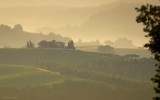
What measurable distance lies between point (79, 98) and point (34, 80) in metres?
26.4

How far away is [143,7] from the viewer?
3416 cm

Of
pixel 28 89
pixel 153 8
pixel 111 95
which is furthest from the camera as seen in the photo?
pixel 111 95

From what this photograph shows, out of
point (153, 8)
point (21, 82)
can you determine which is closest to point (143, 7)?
point (153, 8)

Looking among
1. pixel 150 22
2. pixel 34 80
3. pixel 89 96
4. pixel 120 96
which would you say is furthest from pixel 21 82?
pixel 150 22

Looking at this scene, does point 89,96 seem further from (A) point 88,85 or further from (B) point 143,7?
(B) point 143,7

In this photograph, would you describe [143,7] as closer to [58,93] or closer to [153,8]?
[153,8]

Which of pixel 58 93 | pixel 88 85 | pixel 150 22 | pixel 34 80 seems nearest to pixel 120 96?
pixel 88 85

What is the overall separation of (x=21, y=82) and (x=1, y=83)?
980 cm

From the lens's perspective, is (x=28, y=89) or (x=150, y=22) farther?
(x=28, y=89)

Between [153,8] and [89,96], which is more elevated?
[153,8]

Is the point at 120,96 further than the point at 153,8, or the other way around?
the point at 120,96

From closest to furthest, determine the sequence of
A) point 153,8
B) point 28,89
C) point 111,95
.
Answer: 1. point 153,8
2. point 28,89
3. point 111,95

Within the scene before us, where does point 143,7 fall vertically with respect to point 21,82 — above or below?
above

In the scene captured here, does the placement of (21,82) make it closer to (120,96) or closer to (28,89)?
(28,89)
